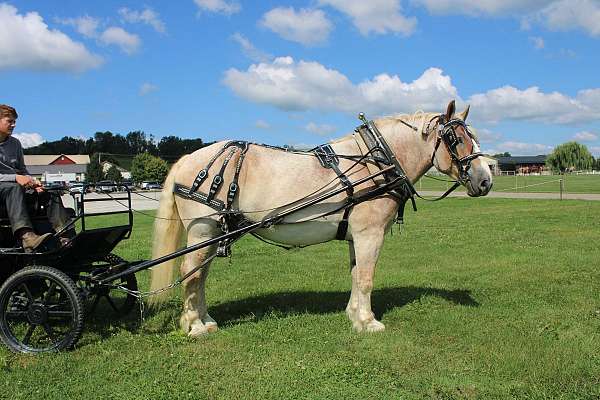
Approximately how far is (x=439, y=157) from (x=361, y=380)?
112 inches

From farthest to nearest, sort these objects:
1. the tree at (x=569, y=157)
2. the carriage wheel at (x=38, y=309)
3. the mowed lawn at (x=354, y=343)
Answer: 1. the tree at (x=569, y=157)
2. the carriage wheel at (x=38, y=309)
3. the mowed lawn at (x=354, y=343)

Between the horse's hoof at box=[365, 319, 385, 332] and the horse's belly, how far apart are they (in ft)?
3.56

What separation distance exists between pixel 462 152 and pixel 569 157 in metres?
136

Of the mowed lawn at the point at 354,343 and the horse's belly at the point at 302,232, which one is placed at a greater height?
the horse's belly at the point at 302,232

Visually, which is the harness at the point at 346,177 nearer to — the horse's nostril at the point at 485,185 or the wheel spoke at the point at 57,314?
the horse's nostril at the point at 485,185

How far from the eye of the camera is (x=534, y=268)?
9.29 meters

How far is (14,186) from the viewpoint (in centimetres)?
536

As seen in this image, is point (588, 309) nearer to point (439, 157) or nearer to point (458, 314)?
point (458, 314)

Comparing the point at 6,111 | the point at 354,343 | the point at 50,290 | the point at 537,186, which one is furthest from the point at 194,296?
the point at 537,186

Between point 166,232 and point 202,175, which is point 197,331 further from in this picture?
point 202,175

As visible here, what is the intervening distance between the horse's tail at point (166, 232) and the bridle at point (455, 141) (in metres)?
3.07

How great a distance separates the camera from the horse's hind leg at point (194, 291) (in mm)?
6059

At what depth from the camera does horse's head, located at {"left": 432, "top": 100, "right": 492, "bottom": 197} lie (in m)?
5.95

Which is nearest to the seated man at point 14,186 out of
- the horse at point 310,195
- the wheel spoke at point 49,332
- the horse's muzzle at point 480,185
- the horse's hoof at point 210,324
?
the wheel spoke at point 49,332
